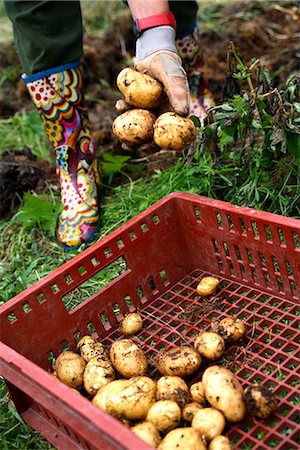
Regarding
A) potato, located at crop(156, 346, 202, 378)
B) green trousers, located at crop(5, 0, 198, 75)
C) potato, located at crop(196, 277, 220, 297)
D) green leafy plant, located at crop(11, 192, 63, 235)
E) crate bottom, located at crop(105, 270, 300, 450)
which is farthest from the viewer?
green leafy plant, located at crop(11, 192, 63, 235)

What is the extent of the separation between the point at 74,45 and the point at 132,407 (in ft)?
4.97

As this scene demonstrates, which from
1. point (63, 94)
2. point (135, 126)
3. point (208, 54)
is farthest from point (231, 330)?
point (208, 54)

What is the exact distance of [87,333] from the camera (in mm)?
2080

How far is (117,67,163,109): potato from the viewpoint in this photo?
6.58 ft

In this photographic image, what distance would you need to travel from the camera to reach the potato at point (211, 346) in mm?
1794

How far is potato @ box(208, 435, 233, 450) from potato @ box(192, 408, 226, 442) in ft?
0.08

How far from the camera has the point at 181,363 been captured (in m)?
1.76

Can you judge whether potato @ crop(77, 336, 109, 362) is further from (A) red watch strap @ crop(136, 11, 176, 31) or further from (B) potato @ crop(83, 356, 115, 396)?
(A) red watch strap @ crop(136, 11, 176, 31)

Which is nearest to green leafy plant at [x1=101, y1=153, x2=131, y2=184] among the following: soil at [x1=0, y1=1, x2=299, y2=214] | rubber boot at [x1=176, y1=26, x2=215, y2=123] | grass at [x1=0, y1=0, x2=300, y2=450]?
grass at [x1=0, y1=0, x2=300, y2=450]

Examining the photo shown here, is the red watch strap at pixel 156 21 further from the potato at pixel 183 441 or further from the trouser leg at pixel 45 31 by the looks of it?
the potato at pixel 183 441

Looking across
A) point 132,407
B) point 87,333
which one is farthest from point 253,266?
point 132,407

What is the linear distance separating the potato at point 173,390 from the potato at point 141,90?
0.80m

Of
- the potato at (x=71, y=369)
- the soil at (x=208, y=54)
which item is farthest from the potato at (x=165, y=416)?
the soil at (x=208, y=54)

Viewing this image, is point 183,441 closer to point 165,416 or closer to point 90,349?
point 165,416
